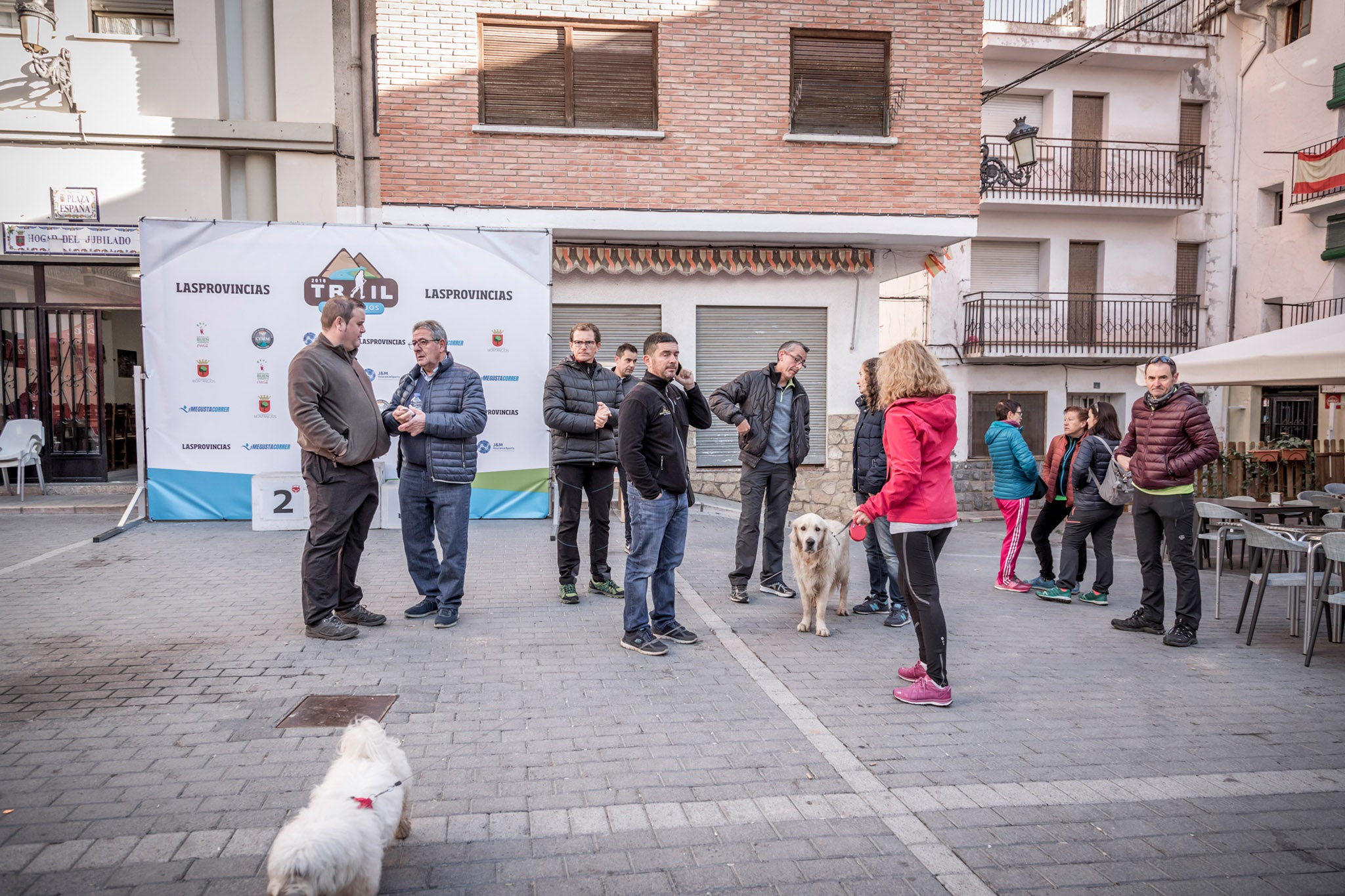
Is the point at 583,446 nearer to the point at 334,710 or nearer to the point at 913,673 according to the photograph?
the point at 334,710

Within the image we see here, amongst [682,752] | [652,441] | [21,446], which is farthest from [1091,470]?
[21,446]

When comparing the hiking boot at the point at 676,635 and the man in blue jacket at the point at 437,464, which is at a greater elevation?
the man in blue jacket at the point at 437,464

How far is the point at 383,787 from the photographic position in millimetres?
2746

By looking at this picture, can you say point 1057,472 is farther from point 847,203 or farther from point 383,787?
point 383,787

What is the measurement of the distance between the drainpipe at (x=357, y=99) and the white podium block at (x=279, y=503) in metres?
4.78

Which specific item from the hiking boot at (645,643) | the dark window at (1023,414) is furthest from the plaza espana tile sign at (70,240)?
the dark window at (1023,414)

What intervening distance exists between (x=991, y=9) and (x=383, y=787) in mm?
25498

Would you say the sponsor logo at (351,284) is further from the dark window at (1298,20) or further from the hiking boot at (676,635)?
the dark window at (1298,20)

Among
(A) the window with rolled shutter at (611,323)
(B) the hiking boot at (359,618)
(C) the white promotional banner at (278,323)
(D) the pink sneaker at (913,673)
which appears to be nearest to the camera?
(D) the pink sneaker at (913,673)

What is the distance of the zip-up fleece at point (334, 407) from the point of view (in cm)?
543

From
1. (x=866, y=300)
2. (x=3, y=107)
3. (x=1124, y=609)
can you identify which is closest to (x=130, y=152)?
(x=3, y=107)

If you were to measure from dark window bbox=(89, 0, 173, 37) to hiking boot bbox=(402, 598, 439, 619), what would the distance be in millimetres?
11019

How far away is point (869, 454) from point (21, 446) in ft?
39.1

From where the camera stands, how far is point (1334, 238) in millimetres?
20906
